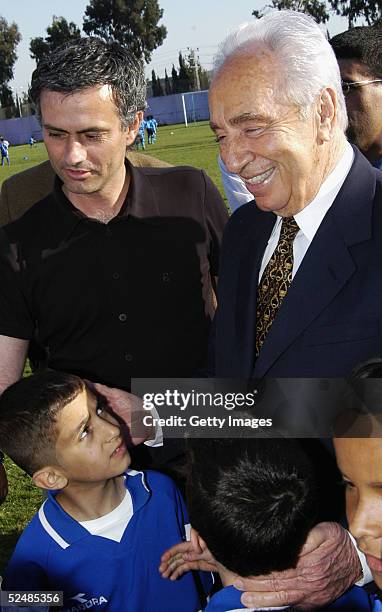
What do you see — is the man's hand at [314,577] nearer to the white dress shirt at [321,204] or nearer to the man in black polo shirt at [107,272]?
the white dress shirt at [321,204]

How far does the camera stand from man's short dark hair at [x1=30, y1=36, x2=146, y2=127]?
2.50m

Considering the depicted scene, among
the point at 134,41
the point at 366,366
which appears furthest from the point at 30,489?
the point at 134,41

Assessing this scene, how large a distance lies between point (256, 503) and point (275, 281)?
2.28 feet

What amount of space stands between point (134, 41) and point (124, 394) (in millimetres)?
82679

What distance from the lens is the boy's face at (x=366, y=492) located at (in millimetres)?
1549

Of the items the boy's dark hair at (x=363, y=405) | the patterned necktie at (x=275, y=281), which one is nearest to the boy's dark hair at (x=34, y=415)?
the patterned necktie at (x=275, y=281)

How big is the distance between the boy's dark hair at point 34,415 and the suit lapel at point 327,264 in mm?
750

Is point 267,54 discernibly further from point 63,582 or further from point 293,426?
point 63,582

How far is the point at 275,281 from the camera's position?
7.02ft

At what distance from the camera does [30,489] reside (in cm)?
493

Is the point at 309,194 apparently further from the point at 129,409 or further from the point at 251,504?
the point at 129,409

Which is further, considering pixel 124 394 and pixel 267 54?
pixel 124 394

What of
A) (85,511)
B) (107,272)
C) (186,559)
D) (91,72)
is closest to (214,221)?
(107,272)

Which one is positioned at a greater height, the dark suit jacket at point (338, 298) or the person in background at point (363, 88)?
the person in background at point (363, 88)
